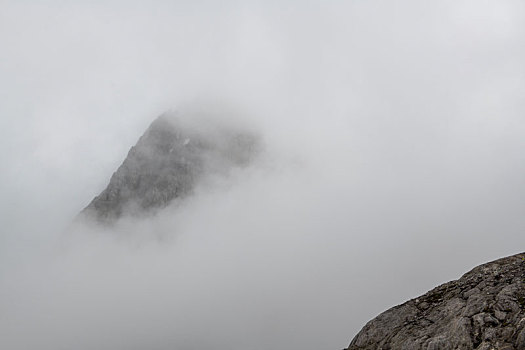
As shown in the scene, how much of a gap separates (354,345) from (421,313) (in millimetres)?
8037

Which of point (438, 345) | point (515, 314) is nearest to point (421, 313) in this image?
point (438, 345)

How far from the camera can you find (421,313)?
3494 cm

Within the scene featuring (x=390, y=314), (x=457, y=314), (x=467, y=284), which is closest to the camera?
(x=457, y=314)

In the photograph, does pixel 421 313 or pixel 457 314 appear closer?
pixel 457 314

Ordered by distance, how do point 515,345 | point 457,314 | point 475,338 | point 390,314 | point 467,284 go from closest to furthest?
1. point 515,345
2. point 475,338
3. point 457,314
4. point 467,284
5. point 390,314

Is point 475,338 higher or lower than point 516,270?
lower

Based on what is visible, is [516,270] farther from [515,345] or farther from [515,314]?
[515,345]

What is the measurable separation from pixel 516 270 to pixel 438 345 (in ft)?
29.1

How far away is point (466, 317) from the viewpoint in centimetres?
2916

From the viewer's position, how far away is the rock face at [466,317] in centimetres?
2669

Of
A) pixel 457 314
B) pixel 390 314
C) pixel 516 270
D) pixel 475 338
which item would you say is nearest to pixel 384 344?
pixel 390 314

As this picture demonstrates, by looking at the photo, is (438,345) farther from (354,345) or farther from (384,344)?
(354,345)

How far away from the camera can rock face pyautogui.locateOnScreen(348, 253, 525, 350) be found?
2669 cm

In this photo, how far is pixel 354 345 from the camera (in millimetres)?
39781
